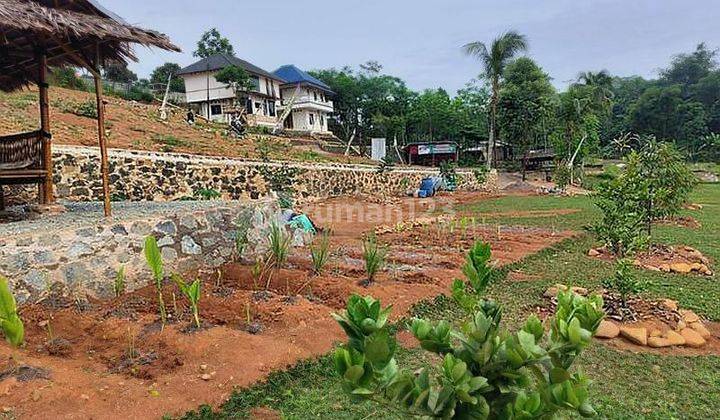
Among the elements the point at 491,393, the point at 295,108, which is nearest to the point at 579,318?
the point at 491,393

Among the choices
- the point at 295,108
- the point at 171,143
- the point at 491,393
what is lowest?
the point at 491,393

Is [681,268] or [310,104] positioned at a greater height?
[310,104]

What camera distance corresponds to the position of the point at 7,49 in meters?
6.57

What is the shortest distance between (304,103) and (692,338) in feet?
111

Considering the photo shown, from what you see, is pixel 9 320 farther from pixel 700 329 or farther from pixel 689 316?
pixel 689 316

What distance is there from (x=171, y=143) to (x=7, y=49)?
8.57 meters

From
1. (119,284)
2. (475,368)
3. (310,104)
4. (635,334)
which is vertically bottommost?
(635,334)

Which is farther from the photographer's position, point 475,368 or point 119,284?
point 119,284

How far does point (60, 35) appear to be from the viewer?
5082 mm

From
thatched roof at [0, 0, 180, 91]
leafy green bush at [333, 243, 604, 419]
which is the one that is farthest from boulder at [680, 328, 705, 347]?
thatched roof at [0, 0, 180, 91]

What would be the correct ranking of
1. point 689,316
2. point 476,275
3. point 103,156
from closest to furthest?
point 476,275 < point 689,316 < point 103,156

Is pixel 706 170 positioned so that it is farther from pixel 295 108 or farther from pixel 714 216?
pixel 295 108

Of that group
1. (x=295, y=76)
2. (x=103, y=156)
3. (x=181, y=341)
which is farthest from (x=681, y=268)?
(x=295, y=76)

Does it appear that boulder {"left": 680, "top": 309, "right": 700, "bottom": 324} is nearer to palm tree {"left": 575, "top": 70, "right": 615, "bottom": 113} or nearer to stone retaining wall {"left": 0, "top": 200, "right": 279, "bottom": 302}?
stone retaining wall {"left": 0, "top": 200, "right": 279, "bottom": 302}
